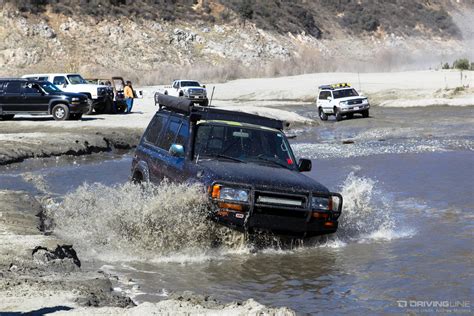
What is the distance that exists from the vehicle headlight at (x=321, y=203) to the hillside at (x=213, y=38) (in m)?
56.6

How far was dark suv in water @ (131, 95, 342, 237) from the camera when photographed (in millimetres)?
9836

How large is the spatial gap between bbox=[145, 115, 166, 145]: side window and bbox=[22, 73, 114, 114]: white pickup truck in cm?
2251

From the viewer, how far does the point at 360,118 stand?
39.2m

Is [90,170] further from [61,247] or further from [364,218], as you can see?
[61,247]

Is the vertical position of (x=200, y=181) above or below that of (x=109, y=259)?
above

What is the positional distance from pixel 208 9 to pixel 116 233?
242 feet

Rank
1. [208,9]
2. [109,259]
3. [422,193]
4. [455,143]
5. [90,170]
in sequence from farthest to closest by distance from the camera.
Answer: [208,9], [455,143], [90,170], [422,193], [109,259]

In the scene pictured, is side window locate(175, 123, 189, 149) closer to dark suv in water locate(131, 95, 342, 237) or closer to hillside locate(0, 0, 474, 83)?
dark suv in water locate(131, 95, 342, 237)

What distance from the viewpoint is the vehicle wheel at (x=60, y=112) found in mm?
32281

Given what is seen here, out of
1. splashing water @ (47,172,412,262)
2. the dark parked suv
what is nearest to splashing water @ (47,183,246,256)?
splashing water @ (47,172,412,262)

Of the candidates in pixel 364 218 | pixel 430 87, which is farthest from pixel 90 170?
pixel 430 87

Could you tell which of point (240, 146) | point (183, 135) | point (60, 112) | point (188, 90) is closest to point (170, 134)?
point (183, 135)

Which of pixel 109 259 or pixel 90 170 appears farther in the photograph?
pixel 90 170

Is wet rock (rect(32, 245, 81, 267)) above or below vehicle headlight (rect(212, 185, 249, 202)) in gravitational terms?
below
